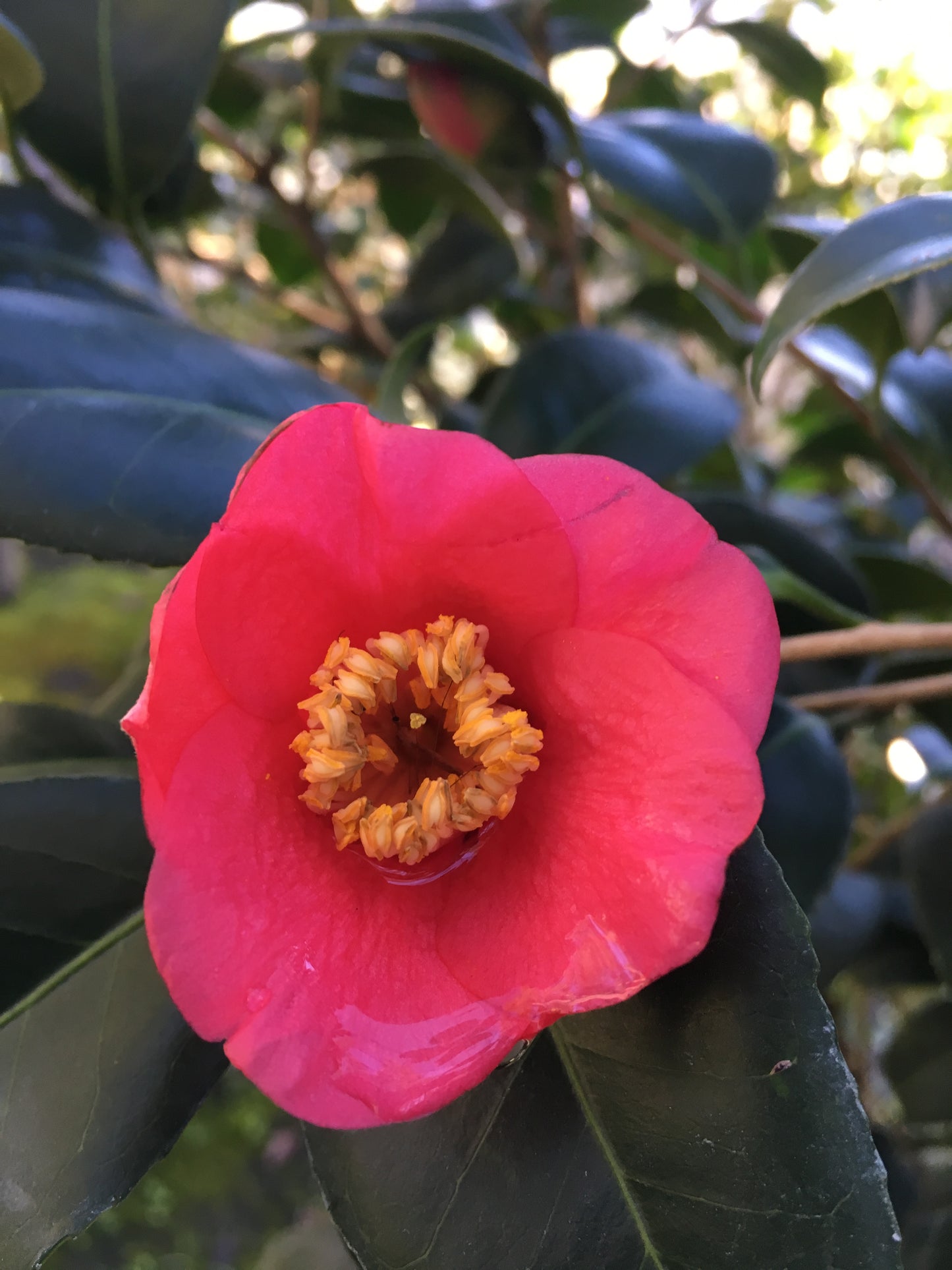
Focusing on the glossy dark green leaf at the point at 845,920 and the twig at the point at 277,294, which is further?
the twig at the point at 277,294

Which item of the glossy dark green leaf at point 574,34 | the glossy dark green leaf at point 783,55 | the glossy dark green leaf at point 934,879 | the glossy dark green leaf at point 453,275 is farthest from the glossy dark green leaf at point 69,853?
the glossy dark green leaf at point 783,55

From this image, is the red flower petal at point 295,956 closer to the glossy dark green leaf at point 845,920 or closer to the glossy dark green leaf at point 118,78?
the glossy dark green leaf at point 845,920

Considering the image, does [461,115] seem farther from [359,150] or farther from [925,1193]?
[925,1193]

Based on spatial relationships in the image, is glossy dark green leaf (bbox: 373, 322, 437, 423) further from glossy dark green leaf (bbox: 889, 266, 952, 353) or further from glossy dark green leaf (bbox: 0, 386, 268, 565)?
glossy dark green leaf (bbox: 889, 266, 952, 353)

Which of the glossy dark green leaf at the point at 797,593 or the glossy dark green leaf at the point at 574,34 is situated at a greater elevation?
the glossy dark green leaf at the point at 574,34

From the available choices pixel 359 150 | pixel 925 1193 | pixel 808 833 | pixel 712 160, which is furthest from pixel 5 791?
pixel 359 150

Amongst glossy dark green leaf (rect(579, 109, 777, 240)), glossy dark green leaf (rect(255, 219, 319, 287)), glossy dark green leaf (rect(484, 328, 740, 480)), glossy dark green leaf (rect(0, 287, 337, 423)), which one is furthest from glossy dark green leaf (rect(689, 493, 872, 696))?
glossy dark green leaf (rect(255, 219, 319, 287))
